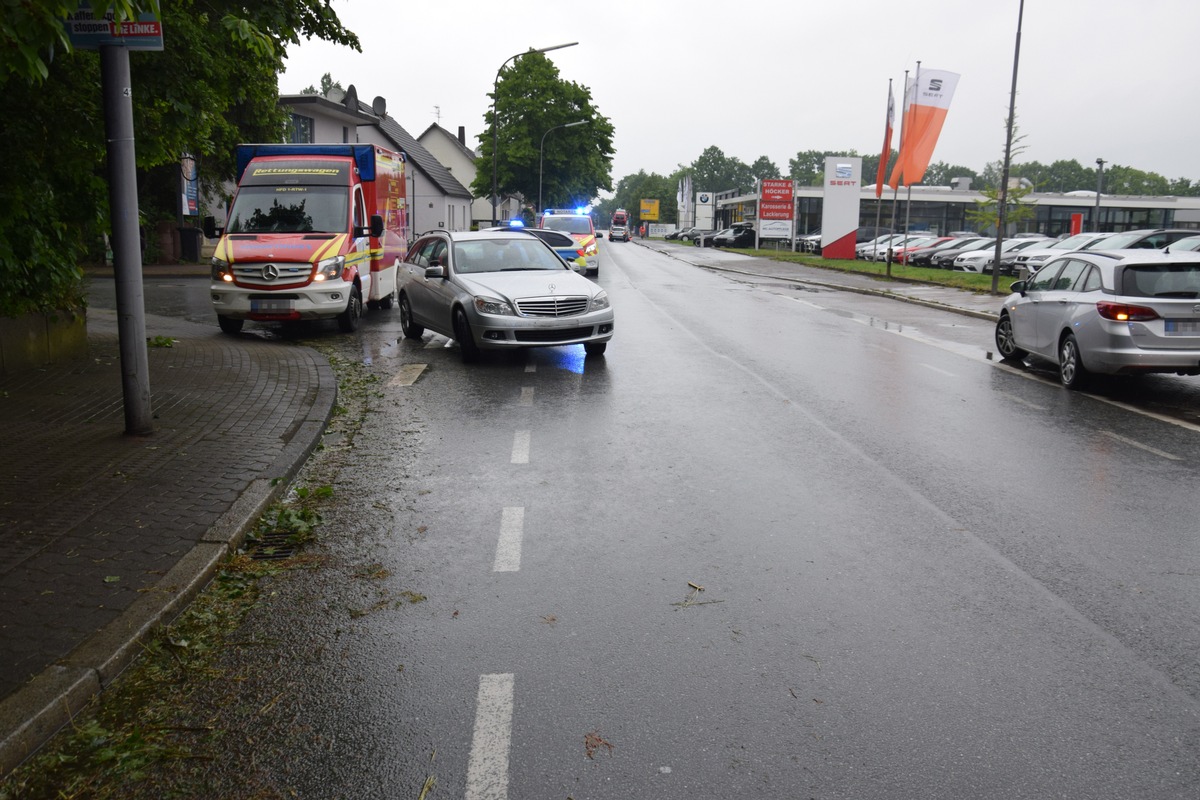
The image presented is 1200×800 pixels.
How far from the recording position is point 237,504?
19.9 ft

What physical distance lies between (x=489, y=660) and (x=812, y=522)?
2.66 m

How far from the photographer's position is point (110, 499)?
238 inches

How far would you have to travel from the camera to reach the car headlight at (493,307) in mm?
12133

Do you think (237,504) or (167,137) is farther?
(167,137)

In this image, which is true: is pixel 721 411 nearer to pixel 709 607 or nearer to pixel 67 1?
pixel 709 607

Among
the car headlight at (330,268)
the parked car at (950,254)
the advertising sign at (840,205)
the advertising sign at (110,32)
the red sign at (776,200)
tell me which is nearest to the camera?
the advertising sign at (110,32)

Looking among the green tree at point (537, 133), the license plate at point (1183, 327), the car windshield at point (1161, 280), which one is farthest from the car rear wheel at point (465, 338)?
the green tree at point (537, 133)

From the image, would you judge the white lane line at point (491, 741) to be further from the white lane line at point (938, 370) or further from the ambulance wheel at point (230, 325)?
the ambulance wheel at point (230, 325)

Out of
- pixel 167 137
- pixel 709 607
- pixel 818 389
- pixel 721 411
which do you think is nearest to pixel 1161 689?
pixel 709 607

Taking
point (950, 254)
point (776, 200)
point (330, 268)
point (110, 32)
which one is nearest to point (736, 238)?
point (776, 200)

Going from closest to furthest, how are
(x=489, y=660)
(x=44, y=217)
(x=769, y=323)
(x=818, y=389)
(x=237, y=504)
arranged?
(x=489, y=660)
(x=237, y=504)
(x=44, y=217)
(x=818, y=389)
(x=769, y=323)

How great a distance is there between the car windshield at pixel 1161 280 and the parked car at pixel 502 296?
19.1 ft

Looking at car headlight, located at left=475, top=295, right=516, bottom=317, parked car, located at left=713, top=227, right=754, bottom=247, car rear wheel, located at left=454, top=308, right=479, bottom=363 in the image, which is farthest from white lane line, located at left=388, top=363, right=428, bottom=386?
parked car, located at left=713, top=227, right=754, bottom=247

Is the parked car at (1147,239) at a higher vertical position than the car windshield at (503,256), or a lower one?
higher
